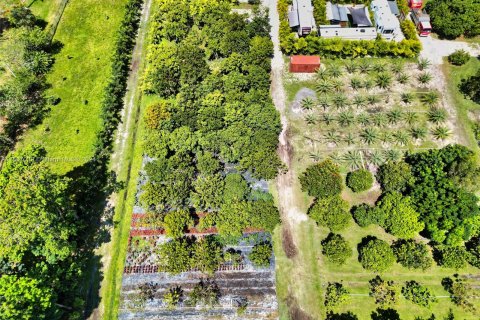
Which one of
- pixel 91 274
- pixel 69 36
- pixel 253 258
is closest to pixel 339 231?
pixel 253 258

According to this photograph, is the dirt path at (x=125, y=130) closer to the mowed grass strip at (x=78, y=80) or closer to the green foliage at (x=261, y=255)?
the mowed grass strip at (x=78, y=80)

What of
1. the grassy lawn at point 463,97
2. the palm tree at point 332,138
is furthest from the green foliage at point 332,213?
the grassy lawn at point 463,97

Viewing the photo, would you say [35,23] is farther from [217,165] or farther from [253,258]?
[253,258]

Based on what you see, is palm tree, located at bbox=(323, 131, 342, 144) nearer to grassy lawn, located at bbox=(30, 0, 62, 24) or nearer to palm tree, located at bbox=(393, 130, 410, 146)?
palm tree, located at bbox=(393, 130, 410, 146)

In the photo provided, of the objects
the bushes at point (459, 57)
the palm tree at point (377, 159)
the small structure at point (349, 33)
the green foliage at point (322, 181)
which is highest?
the small structure at point (349, 33)

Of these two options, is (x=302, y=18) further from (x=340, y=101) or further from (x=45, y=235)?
(x=45, y=235)

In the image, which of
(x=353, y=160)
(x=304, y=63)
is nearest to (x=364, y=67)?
(x=304, y=63)

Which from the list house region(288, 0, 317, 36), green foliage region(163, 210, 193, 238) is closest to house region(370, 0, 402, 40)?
house region(288, 0, 317, 36)
